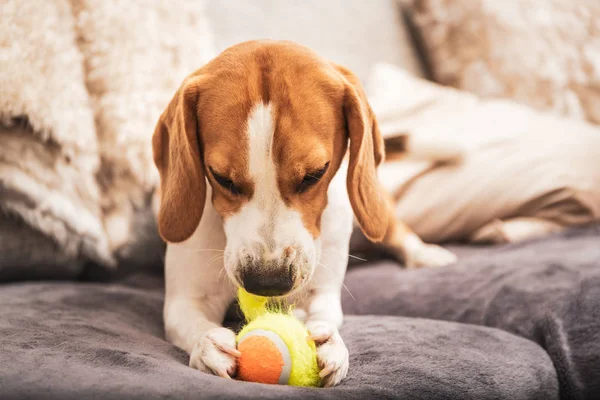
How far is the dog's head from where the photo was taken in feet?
4.08

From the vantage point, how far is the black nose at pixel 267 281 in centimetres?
119

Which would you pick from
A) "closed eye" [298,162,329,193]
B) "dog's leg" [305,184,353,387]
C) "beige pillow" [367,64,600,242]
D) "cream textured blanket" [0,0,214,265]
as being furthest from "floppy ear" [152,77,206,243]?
"beige pillow" [367,64,600,242]

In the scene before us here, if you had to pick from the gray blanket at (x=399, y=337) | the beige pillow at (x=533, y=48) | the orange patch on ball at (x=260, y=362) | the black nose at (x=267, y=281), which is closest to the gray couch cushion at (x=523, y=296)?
the gray blanket at (x=399, y=337)

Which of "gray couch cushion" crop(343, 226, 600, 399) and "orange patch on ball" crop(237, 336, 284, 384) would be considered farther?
"gray couch cushion" crop(343, 226, 600, 399)

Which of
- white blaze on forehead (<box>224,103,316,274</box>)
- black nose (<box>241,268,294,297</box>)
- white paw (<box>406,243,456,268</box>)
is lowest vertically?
white paw (<box>406,243,456,268</box>)

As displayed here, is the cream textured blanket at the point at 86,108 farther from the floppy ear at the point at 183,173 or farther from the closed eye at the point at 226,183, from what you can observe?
the closed eye at the point at 226,183

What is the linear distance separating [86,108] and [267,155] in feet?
2.91

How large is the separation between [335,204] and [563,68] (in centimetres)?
192

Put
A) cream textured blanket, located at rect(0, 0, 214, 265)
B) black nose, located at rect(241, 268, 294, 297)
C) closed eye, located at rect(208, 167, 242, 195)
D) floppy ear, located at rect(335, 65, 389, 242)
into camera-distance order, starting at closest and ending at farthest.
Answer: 1. black nose, located at rect(241, 268, 294, 297)
2. closed eye, located at rect(208, 167, 242, 195)
3. floppy ear, located at rect(335, 65, 389, 242)
4. cream textured blanket, located at rect(0, 0, 214, 265)

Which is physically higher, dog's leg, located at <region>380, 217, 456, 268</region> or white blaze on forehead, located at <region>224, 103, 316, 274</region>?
white blaze on forehead, located at <region>224, 103, 316, 274</region>

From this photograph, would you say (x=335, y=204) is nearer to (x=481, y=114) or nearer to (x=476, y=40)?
(x=481, y=114)

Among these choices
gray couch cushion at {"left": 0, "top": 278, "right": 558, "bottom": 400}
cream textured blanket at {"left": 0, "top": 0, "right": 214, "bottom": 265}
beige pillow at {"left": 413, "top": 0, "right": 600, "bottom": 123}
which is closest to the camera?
gray couch cushion at {"left": 0, "top": 278, "right": 558, "bottom": 400}

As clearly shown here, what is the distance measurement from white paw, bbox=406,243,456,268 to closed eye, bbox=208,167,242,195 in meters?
0.99

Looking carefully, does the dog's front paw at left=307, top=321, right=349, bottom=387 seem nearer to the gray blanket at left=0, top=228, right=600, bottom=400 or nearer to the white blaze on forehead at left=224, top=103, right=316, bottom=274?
the gray blanket at left=0, top=228, right=600, bottom=400
